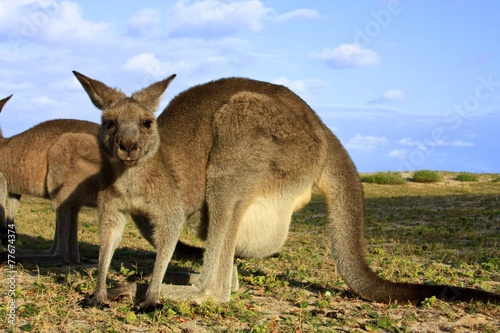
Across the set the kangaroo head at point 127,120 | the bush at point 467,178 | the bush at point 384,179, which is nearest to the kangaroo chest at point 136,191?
the kangaroo head at point 127,120

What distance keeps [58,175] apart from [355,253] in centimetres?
369

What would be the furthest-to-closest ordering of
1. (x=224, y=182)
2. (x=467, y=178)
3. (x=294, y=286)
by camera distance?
(x=467, y=178), (x=294, y=286), (x=224, y=182)

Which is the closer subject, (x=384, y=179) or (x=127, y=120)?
(x=127, y=120)

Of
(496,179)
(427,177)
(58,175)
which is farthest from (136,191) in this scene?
(496,179)

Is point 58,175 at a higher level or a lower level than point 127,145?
lower

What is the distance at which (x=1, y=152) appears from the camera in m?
8.02

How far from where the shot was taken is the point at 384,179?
22.5 m

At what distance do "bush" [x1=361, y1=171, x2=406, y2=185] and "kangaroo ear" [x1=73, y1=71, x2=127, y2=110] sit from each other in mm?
18629

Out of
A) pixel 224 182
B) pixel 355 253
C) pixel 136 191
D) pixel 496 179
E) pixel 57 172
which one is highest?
pixel 496 179

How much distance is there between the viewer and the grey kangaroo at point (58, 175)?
6520 millimetres

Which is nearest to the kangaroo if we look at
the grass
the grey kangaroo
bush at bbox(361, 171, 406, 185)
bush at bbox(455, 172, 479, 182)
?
the grass

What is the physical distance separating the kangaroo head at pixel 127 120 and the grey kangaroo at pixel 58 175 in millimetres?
1356

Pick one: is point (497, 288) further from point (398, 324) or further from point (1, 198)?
point (1, 198)

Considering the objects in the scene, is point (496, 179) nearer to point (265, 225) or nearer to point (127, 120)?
point (265, 225)
